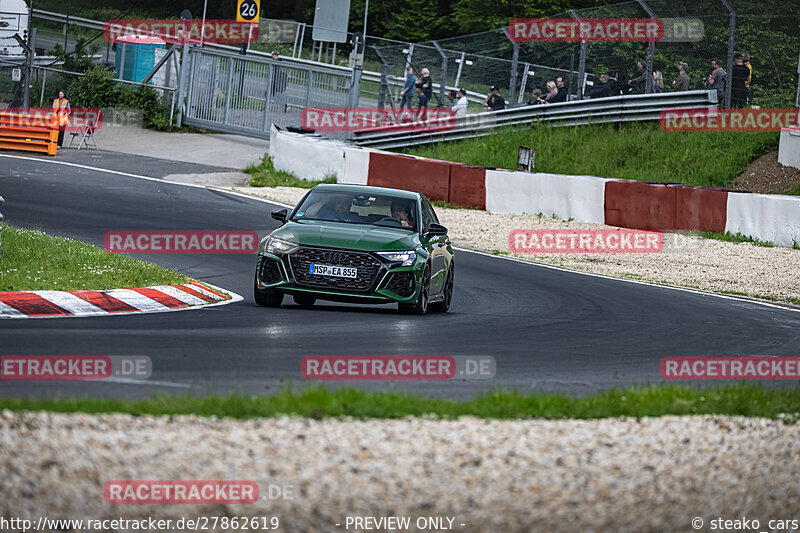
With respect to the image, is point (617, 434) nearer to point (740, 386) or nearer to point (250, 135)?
point (740, 386)

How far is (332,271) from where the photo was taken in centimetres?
1257

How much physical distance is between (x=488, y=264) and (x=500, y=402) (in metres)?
11.7

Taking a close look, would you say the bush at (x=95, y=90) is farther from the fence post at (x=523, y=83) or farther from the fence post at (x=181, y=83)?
the fence post at (x=523, y=83)

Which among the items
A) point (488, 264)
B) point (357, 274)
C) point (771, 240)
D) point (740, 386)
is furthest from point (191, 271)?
point (771, 240)

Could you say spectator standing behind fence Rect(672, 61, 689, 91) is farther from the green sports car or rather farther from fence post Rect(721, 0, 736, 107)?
the green sports car

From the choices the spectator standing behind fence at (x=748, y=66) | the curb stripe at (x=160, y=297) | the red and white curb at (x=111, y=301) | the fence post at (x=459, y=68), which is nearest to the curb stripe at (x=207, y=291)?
the red and white curb at (x=111, y=301)

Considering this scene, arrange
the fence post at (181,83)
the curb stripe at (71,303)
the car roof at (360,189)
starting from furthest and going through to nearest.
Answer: the fence post at (181,83) → the car roof at (360,189) → the curb stripe at (71,303)

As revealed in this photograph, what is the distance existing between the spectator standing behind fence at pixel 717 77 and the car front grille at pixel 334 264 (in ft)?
51.6

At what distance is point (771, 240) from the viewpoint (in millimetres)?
21469

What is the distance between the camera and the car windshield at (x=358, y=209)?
13.8m

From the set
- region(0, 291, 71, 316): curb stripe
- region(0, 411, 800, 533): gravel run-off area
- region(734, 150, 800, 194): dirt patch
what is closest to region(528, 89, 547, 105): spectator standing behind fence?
region(734, 150, 800, 194): dirt patch

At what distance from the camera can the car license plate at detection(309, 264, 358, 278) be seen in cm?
1255

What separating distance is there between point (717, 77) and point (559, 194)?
4.82m

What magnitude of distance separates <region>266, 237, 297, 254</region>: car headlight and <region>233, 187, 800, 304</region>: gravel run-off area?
8.01m
